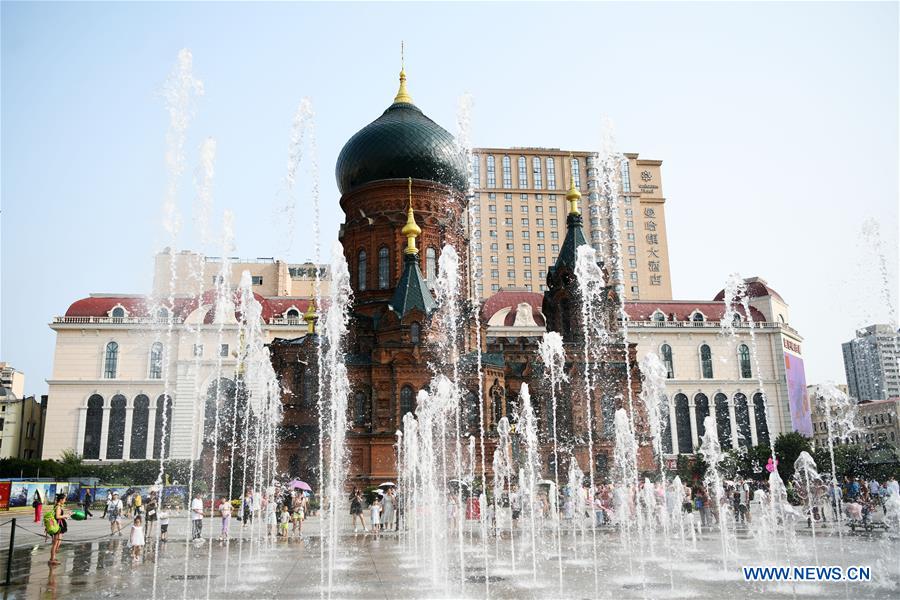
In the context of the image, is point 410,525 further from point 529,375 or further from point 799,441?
point 799,441

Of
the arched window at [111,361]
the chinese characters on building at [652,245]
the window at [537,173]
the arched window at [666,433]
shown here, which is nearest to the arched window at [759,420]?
the arched window at [666,433]

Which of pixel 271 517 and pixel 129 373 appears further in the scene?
pixel 129 373

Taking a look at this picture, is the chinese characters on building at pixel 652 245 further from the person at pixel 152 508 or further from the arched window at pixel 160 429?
the person at pixel 152 508

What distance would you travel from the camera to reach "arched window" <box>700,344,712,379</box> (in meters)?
71.4

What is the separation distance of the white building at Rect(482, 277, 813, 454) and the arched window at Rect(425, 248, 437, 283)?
68.5 ft

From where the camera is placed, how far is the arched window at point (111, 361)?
6538 centimetres

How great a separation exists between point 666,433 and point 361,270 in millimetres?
34951

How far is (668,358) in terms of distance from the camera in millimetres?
71188

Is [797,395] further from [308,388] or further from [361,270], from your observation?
[308,388]

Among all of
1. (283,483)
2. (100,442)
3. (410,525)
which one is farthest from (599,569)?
(100,442)

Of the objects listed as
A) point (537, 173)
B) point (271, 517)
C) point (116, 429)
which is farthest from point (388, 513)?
point (537, 173)

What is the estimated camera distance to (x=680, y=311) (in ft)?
243

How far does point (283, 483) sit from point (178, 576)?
27527 mm

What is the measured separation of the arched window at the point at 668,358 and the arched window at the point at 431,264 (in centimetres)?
3096
